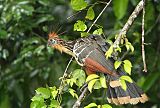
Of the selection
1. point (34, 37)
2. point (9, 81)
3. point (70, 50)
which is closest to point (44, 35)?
point (34, 37)

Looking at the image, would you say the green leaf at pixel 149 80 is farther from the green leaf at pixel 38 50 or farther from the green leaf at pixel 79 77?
the green leaf at pixel 79 77

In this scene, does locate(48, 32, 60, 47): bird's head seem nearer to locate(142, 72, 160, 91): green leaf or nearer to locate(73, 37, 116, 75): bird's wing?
locate(73, 37, 116, 75): bird's wing

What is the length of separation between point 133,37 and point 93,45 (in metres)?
1.08

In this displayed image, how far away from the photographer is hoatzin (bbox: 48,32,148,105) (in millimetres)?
2133

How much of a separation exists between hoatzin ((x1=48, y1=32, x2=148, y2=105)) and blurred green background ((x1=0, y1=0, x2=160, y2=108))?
29.9 inches

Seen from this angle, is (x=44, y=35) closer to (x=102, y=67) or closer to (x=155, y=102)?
(x=155, y=102)

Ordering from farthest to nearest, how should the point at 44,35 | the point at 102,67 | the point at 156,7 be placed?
1. the point at 44,35
2. the point at 156,7
3. the point at 102,67

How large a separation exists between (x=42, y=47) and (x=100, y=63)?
4.00ft

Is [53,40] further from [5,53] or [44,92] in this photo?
[5,53]

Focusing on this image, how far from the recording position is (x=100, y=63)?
2137mm

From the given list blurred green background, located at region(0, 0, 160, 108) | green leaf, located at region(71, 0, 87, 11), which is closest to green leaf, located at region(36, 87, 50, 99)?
green leaf, located at region(71, 0, 87, 11)

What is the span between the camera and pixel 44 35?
11.4 feet

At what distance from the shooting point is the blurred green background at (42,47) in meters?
3.22

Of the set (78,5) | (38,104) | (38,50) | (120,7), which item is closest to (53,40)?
(78,5)
